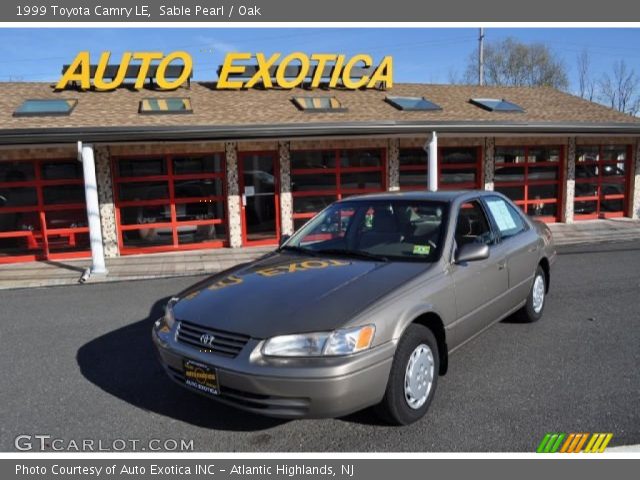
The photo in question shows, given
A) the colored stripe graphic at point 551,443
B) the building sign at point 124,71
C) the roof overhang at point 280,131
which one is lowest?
the colored stripe graphic at point 551,443

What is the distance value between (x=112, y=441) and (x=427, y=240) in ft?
8.71

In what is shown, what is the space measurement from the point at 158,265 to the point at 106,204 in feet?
8.22

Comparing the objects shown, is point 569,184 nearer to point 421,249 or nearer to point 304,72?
point 304,72

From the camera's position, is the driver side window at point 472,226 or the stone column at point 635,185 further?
the stone column at point 635,185

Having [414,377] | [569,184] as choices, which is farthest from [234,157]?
[569,184]

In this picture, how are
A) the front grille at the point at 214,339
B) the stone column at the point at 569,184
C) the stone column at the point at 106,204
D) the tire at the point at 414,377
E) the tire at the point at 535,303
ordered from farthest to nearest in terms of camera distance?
the stone column at the point at 569,184, the stone column at the point at 106,204, the tire at the point at 535,303, the tire at the point at 414,377, the front grille at the point at 214,339

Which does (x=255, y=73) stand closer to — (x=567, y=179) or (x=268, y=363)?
(x=567, y=179)

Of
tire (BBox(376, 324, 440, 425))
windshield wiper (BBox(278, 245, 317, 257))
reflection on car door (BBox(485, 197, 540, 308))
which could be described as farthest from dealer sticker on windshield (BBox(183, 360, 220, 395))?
reflection on car door (BBox(485, 197, 540, 308))

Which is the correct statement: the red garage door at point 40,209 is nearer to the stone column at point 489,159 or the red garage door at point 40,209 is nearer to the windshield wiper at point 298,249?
the windshield wiper at point 298,249

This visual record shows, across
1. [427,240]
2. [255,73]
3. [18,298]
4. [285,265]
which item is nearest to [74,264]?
[18,298]

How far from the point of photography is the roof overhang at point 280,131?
9.27 m

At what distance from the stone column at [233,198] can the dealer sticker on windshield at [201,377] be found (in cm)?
886

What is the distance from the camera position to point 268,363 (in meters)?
2.86

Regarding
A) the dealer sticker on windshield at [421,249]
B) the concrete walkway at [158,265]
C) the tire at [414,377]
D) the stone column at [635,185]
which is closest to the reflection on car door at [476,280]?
the dealer sticker on windshield at [421,249]
